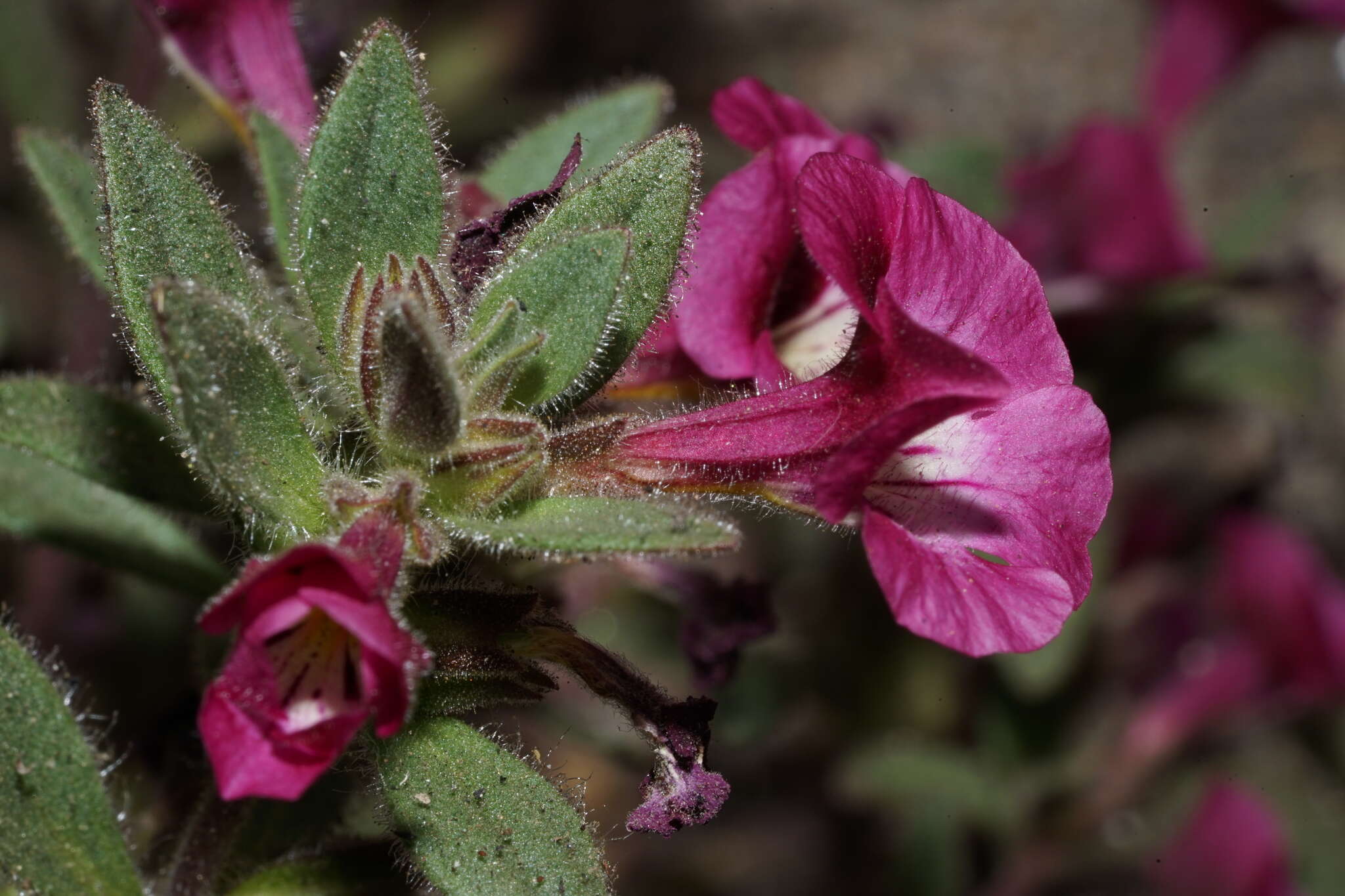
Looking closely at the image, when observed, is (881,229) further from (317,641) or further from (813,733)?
(813,733)

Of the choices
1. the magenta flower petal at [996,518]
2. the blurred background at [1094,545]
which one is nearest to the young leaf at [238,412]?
the magenta flower petal at [996,518]

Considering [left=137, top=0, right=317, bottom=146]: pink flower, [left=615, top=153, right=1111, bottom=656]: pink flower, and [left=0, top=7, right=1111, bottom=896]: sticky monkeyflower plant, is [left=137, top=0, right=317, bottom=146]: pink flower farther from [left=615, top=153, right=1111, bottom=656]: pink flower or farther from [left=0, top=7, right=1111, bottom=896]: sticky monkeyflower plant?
[left=615, top=153, right=1111, bottom=656]: pink flower

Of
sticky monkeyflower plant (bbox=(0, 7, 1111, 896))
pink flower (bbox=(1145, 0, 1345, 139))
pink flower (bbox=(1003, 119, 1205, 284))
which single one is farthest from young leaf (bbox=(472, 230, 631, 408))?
pink flower (bbox=(1145, 0, 1345, 139))

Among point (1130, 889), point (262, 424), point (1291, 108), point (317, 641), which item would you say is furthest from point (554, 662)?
point (1291, 108)

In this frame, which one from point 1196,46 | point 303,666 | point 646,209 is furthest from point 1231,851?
point 303,666

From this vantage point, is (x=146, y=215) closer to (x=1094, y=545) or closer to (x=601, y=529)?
(x=601, y=529)

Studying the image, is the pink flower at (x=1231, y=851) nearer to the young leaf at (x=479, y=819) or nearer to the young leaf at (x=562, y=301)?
the young leaf at (x=479, y=819)
